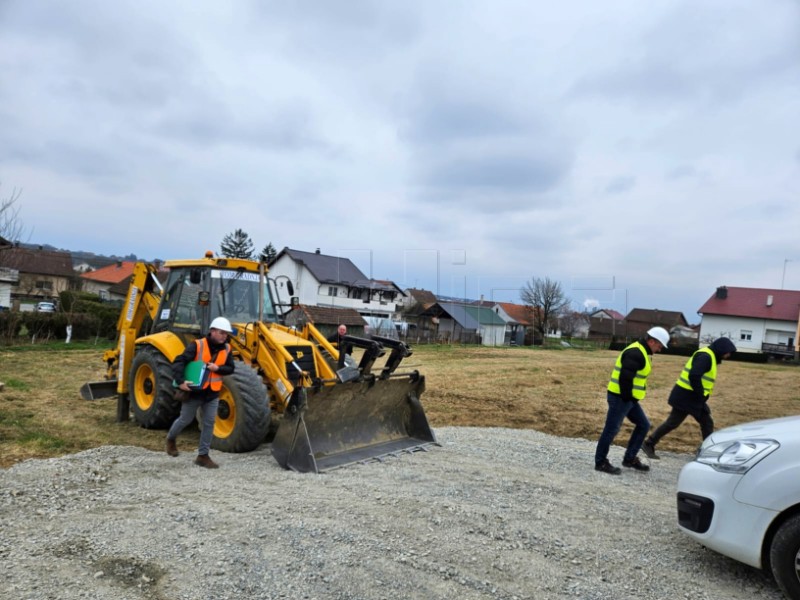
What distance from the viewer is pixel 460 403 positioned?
12.5m

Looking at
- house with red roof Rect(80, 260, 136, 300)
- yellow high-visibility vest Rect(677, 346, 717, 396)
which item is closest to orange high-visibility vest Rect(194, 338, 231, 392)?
yellow high-visibility vest Rect(677, 346, 717, 396)

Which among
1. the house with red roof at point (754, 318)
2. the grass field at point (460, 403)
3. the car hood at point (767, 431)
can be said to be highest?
the house with red roof at point (754, 318)

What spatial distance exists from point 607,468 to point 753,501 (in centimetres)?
302

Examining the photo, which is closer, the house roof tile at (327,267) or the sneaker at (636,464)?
the sneaker at (636,464)

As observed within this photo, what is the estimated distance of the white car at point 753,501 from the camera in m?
3.47

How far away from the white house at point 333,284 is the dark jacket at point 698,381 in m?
43.8

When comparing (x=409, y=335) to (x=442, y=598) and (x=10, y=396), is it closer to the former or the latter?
→ (x=10, y=396)

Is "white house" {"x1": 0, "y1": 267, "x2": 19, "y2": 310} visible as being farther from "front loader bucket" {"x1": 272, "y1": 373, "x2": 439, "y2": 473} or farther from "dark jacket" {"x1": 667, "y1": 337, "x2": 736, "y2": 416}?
"dark jacket" {"x1": 667, "y1": 337, "x2": 736, "y2": 416}

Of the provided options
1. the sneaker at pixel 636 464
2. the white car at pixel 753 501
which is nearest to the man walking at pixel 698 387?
the sneaker at pixel 636 464

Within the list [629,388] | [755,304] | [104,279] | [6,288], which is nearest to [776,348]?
[755,304]

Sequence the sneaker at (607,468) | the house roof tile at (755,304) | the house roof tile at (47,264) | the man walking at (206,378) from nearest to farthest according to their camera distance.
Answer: the man walking at (206,378)
the sneaker at (607,468)
the house roof tile at (47,264)
the house roof tile at (755,304)

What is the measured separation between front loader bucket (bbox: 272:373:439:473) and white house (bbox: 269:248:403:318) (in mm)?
42783

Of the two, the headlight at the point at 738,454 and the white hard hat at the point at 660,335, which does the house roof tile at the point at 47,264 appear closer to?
the white hard hat at the point at 660,335

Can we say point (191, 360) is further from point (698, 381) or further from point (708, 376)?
point (708, 376)
